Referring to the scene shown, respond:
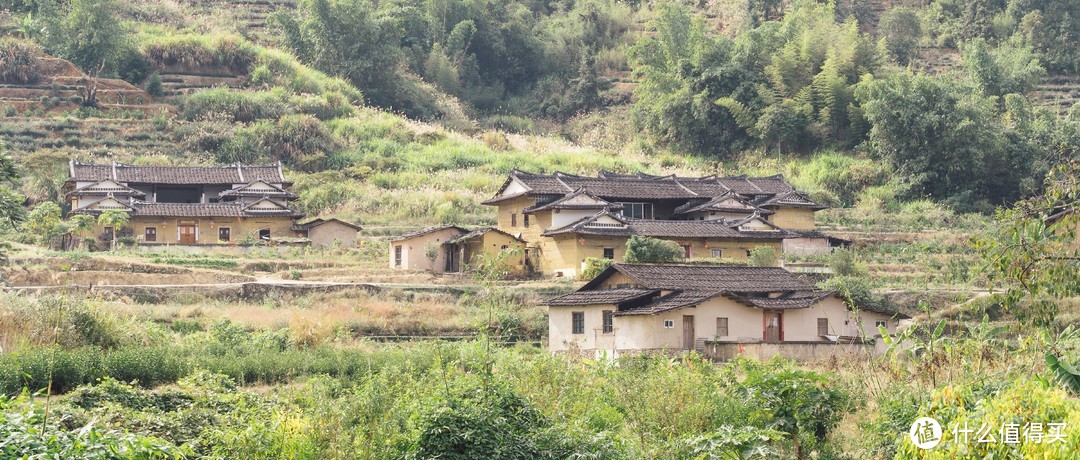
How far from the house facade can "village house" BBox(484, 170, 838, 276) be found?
8.30m

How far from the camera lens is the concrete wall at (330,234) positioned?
147 feet

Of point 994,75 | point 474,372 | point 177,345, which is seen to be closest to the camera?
point 474,372

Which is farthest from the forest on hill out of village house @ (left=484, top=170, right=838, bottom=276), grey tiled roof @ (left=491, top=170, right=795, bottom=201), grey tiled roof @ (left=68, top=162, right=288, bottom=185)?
village house @ (left=484, top=170, right=838, bottom=276)

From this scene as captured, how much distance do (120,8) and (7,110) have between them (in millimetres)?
18747

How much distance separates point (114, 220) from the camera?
143 ft

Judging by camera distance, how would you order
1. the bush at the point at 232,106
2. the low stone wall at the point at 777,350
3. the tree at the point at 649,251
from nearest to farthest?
the low stone wall at the point at 777,350
the tree at the point at 649,251
the bush at the point at 232,106

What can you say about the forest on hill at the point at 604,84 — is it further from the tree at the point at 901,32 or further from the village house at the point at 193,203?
the village house at the point at 193,203

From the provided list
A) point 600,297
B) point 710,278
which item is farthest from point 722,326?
point 600,297

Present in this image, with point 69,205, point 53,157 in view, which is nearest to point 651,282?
point 69,205

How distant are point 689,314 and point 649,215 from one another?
17.8 metres

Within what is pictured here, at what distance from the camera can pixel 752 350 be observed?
26.1 meters

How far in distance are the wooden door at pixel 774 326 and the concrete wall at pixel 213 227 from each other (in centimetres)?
2138

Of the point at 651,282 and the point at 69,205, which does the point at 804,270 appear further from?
the point at 69,205

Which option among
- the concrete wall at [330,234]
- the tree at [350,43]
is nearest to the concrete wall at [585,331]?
the concrete wall at [330,234]
